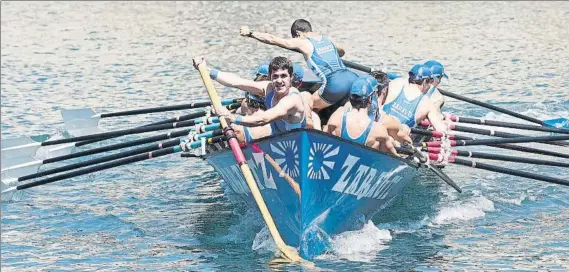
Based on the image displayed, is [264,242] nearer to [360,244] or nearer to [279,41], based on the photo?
[360,244]

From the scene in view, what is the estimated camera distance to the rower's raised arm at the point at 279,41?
13930 millimetres

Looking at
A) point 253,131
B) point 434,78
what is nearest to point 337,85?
point 253,131

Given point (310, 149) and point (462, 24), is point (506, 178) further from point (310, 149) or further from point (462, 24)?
point (462, 24)

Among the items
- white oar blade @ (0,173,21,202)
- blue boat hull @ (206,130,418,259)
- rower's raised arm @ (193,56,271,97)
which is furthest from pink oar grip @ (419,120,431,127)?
white oar blade @ (0,173,21,202)

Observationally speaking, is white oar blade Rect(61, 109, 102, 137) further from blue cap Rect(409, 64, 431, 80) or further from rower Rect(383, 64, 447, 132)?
blue cap Rect(409, 64, 431, 80)

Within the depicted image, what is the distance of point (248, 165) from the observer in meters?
13.2

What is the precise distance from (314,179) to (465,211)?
12.3ft

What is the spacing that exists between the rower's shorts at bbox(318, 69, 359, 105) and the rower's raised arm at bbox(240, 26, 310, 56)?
1.61ft

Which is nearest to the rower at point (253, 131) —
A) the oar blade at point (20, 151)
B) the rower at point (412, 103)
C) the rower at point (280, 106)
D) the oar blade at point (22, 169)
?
the rower at point (280, 106)

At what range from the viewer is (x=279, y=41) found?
45.9 ft

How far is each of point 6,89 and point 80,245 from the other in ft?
45.3

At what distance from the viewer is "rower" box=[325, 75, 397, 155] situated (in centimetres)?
1296

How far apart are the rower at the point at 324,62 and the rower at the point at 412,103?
1377 millimetres

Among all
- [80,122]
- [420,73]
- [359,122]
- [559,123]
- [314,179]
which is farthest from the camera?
[80,122]
